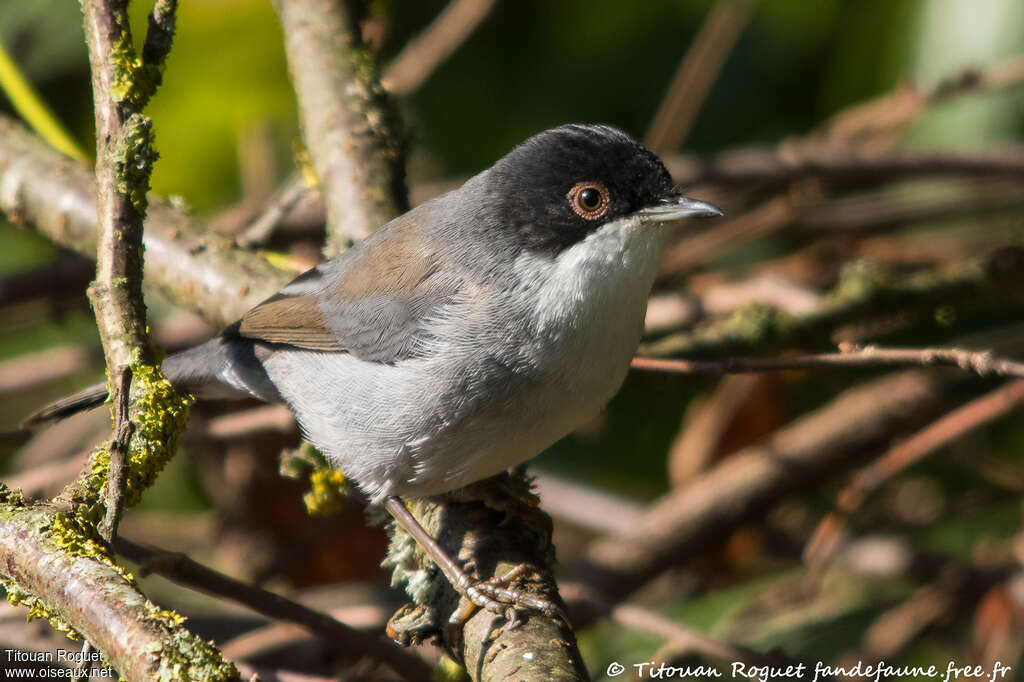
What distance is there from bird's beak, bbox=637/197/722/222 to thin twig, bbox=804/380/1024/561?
1276 mm

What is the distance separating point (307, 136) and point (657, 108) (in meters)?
2.18

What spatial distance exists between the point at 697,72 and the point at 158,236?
2.59 m

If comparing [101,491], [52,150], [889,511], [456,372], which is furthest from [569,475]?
[101,491]

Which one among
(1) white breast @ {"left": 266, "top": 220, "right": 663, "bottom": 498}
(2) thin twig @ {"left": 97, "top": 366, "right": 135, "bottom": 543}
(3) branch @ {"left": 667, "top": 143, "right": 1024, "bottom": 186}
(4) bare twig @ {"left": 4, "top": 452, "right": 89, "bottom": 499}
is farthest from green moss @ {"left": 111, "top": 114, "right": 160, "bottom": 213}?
(3) branch @ {"left": 667, "top": 143, "right": 1024, "bottom": 186}

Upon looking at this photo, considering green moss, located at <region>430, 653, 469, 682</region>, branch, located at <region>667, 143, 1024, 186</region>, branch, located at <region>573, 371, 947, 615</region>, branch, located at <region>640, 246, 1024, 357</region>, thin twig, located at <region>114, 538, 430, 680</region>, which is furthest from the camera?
branch, located at <region>667, 143, 1024, 186</region>

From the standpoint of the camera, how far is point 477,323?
2762 millimetres

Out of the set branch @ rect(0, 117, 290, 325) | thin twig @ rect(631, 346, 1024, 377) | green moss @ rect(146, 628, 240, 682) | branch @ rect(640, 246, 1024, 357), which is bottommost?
green moss @ rect(146, 628, 240, 682)

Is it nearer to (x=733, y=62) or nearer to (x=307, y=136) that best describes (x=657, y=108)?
(x=733, y=62)

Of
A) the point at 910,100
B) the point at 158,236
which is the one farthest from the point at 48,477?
the point at 910,100

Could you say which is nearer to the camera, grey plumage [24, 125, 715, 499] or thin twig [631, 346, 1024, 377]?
thin twig [631, 346, 1024, 377]

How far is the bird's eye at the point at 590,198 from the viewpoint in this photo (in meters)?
2.86

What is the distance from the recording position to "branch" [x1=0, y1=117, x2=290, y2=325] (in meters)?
3.35

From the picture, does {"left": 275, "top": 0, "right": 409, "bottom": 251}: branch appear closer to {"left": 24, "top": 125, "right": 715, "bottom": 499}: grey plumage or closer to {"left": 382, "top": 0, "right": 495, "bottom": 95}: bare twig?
{"left": 24, "top": 125, "right": 715, "bottom": 499}: grey plumage

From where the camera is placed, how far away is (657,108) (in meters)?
5.17
